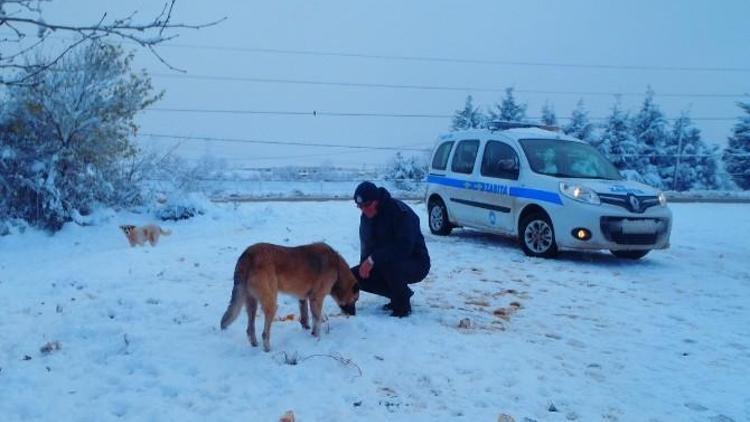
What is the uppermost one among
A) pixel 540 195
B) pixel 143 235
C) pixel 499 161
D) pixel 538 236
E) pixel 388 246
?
pixel 499 161

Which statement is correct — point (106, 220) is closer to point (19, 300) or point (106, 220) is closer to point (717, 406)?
point (19, 300)

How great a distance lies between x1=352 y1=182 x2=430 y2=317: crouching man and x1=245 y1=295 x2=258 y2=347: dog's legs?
4.16 feet

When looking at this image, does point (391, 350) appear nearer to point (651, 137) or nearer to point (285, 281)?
point (285, 281)

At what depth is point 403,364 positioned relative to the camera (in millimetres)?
4625

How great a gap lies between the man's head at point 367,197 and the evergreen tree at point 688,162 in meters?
30.0

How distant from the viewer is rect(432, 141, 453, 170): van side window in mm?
12000

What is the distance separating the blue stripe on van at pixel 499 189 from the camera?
9.55m

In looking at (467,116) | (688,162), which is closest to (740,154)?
(688,162)

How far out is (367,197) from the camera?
5.75 meters

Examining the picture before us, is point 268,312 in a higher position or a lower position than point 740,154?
lower

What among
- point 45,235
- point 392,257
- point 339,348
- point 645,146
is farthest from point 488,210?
point 645,146

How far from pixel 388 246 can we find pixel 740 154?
33.7 m

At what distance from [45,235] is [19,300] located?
840 centimetres

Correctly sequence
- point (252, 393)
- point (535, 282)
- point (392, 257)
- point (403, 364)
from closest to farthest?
point (252, 393) → point (403, 364) → point (392, 257) → point (535, 282)
